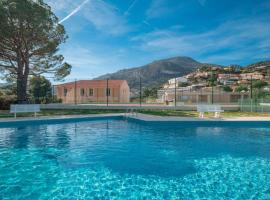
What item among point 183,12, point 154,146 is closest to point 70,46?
point 183,12

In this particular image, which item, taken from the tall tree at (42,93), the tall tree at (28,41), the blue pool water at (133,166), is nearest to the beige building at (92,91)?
Result: the tall tree at (42,93)

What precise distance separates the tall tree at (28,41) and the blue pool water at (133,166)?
9.21 meters

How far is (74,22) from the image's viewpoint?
1741 centimetres

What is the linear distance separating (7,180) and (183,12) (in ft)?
55.9

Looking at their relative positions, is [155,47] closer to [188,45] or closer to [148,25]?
[188,45]

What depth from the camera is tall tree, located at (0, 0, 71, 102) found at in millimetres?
14062

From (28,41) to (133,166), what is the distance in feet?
47.9

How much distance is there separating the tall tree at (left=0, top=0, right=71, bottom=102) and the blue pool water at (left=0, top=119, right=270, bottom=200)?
363 inches

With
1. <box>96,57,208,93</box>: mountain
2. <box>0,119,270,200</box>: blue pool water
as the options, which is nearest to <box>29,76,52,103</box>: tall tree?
<box>0,119,270,200</box>: blue pool water

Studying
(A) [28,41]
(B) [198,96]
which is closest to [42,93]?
(A) [28,41]

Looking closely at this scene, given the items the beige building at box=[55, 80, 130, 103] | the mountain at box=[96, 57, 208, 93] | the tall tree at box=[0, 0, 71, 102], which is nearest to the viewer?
the tall tree at box=[0, 0, 71, 102]

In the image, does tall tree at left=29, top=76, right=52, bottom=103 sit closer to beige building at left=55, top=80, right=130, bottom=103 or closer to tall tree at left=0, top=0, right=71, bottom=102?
tall tree at left=0, top=0, right=71, bottom=102

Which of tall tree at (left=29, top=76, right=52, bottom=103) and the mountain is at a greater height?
the mountain

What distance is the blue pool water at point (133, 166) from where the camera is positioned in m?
3.72
